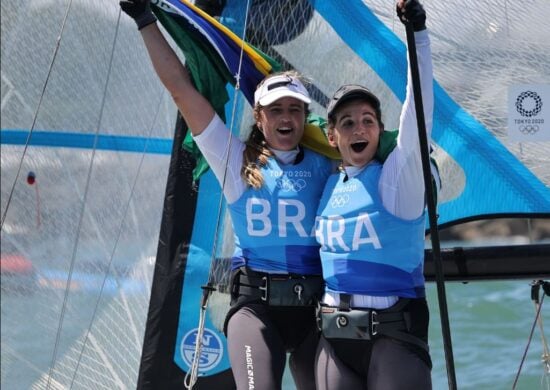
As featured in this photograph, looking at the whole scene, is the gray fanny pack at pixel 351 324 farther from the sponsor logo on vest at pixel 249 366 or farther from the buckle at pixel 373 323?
the sponsor logo on vest at pixel 249 366

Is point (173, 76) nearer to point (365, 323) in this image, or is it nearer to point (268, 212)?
point (268, 212)

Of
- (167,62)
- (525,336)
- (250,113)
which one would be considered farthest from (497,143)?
(525,336)

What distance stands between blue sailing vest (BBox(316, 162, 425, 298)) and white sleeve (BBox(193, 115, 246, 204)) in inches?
9.9

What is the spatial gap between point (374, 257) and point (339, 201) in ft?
0.42

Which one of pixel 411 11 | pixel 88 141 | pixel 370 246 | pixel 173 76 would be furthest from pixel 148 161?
pixel 411 11

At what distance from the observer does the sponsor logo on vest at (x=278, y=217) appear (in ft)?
7.11

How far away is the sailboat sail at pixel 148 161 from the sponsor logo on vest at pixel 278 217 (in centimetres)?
20

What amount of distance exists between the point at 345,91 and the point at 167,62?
0.40 metres

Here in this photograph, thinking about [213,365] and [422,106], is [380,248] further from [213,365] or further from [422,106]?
[213,365]

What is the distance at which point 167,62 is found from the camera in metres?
2.25

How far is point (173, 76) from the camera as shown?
2.25 m

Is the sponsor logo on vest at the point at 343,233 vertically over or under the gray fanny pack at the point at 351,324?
over

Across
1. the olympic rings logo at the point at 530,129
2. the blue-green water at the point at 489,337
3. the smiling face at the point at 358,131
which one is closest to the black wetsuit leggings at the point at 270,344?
the smiling face at the point at 358,131

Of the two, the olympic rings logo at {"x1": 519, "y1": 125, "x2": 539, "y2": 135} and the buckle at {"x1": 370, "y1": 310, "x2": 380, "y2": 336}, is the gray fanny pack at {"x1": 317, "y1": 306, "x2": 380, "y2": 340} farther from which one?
the olympic rings logo at {"x1": 519, "y1": 125, "x2": 539, "y2": 135}
